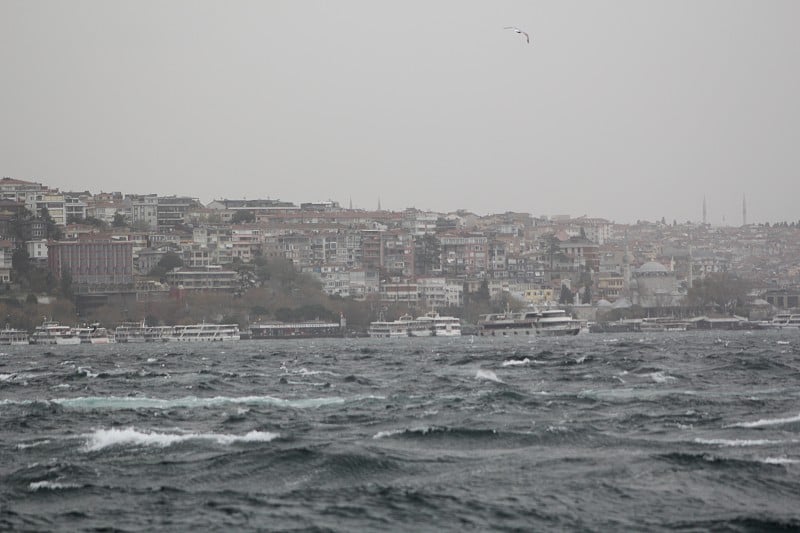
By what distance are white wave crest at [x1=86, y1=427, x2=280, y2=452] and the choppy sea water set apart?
72 mm

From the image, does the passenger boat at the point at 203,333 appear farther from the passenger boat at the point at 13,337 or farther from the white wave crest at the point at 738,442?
the white wave crest at the point at 738,442

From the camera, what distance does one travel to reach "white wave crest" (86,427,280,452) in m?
30.1

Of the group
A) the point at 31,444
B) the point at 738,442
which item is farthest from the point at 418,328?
the point at 738,442

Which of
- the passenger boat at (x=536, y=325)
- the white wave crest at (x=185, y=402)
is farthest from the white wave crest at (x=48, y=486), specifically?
the passenger boat at (x=536, y=325)

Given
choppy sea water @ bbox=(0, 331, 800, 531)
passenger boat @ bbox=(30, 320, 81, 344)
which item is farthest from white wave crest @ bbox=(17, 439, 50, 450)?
passenger boat @ bbox=(30, 320, 81, 344)

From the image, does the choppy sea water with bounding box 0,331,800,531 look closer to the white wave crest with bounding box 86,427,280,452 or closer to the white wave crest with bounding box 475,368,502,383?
the white wave crest with bounding box 86,427,280,452

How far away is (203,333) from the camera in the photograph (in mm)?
179500

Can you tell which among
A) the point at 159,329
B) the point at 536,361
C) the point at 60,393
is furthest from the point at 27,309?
the point at 60,393

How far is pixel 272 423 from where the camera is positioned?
34.2 meters

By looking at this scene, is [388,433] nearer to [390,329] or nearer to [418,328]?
[418,328]

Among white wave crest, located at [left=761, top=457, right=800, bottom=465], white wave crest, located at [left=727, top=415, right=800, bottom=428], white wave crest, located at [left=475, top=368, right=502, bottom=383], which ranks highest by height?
white wave crest, located at [left=761, top=457, right=800, bottom=465]

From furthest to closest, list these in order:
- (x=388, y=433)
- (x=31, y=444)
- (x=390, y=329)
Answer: (x=390, y=329) → (x=388, y=433) → (x=31, y=444)

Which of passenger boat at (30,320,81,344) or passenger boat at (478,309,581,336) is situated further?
passenger boat at (30,320,81,344)

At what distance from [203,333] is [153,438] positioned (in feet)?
492
